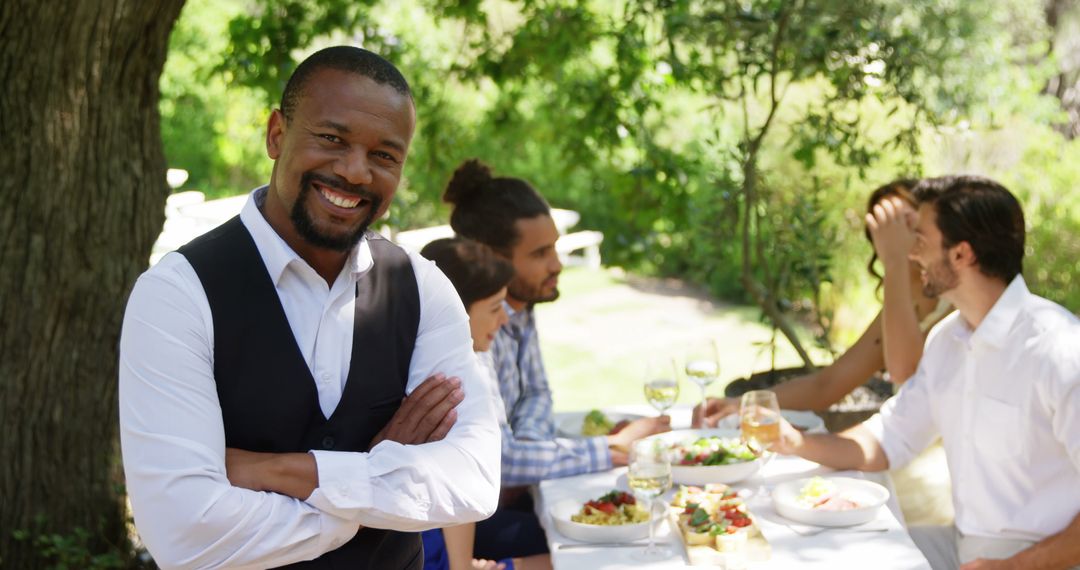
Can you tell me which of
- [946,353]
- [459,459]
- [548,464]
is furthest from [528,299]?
[459,459]

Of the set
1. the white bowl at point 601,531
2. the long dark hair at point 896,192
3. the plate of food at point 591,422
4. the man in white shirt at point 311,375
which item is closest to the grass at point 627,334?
the long dark hair at point 896,192

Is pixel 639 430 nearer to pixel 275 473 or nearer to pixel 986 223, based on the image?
pixel 986 223

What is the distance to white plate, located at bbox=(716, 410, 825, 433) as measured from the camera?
3.73 meters

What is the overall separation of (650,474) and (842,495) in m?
0.67

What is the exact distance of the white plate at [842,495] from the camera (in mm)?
2896

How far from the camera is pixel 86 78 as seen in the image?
3.79 metres

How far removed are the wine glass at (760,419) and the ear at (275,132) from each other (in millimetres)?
1527

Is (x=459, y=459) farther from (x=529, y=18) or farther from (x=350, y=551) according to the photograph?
(x=529, y=18)

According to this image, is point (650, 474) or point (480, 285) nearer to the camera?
point (650, 474)

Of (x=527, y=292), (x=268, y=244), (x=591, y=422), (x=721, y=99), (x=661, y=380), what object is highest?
(x=721, y=99)

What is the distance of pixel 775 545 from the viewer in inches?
112

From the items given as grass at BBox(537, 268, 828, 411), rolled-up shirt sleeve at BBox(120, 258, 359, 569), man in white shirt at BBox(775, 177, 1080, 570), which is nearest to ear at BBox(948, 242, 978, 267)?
man in white shirt at BBox(775, 177, 1080, 570)

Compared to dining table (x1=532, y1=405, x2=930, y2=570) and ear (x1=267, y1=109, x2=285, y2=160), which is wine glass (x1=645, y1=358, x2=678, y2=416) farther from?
ear (x1=267, y1=109, x2=285, y2=160)

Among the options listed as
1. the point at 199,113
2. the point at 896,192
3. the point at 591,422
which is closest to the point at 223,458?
the point at 591,422
